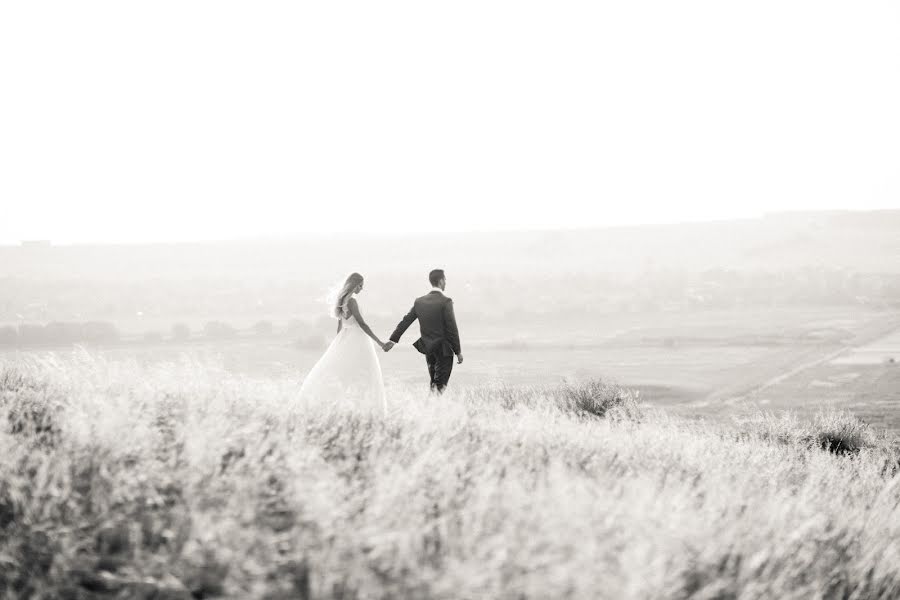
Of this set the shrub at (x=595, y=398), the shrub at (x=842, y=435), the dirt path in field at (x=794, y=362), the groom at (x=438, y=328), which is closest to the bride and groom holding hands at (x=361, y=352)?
the groom at (x=438, y=328)

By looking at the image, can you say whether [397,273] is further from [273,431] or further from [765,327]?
[273,431]

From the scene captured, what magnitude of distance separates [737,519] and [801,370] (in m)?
84.1

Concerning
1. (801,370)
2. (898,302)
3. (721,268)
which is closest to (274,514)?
(801,370)

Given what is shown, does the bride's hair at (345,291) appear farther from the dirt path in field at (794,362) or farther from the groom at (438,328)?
the dirt path in field at (794,362)

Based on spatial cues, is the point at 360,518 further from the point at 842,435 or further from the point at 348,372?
the point at 842,435

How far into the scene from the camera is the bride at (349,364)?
9.90 m

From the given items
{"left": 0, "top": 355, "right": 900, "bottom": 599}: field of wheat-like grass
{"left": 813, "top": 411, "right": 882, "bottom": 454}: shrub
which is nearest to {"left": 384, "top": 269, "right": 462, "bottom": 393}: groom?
{"left": 0, "top": 355, "right": 900, "bottom": 599}: field of wheat-like grass

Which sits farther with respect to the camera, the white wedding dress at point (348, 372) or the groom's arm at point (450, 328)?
the groom's arm at point (450, 328)

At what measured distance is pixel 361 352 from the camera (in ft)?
34.3

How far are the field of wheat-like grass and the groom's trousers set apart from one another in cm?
373

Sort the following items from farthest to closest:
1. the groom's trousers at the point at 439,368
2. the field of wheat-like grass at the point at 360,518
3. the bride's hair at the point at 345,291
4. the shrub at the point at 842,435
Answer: the shrub at the point at 842,435, the groom's trousers at the point at 439,368, the bride's hair at the point at 345,291, the field of wheat-like grass at the point at 360,518

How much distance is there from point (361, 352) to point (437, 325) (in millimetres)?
1534

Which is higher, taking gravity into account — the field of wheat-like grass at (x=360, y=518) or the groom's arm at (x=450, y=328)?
the groom's arm at (x=450, y=328)

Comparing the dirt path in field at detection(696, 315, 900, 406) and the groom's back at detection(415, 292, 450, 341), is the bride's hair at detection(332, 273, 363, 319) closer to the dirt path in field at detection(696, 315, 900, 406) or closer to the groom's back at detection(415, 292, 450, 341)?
the groom's back at detection(415, 292, 450, 341)
